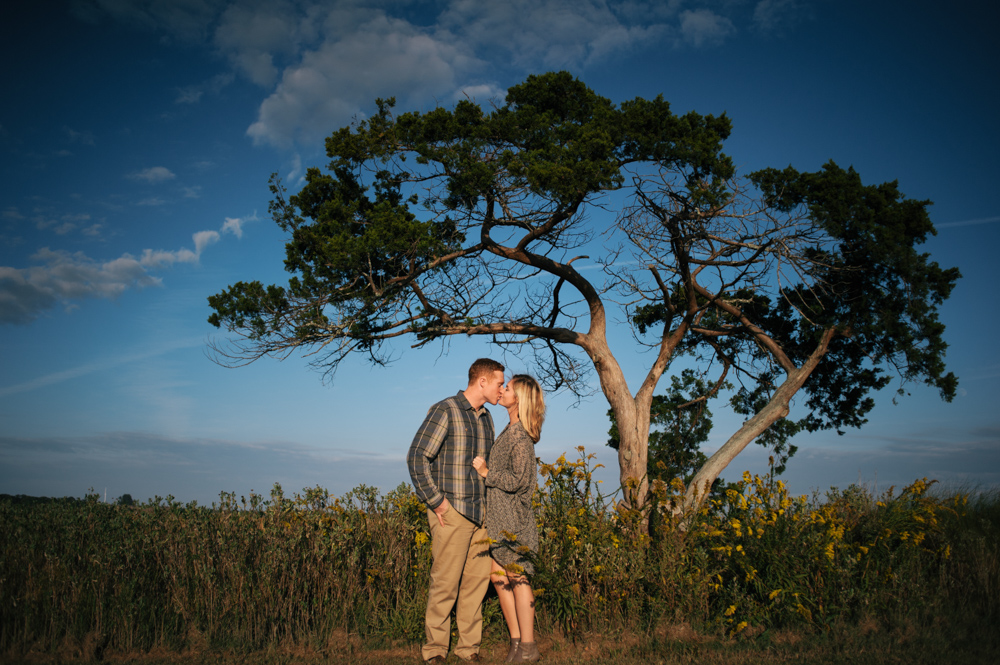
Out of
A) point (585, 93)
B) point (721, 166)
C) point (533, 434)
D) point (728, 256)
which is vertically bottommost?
point (533, 434)

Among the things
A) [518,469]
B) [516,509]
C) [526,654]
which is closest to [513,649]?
[526,654]

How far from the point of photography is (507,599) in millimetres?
4512

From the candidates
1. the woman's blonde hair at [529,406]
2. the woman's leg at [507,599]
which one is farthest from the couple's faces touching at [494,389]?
the woman's leg at [507,599]

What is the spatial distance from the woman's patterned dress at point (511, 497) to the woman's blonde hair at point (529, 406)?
54 millimetres

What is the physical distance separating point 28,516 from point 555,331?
9.19 m

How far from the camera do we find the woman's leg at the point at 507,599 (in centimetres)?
446

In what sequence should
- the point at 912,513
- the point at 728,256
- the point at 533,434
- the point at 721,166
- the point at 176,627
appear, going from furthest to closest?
the point at 728,256 → the point at 721,166 → the point at 912,513 → the point at 176,627 → the point at 533,434

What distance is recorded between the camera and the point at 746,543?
204 inches

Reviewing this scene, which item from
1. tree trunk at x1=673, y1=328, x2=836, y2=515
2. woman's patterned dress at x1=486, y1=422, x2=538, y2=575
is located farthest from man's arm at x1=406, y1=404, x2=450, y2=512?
tree trunk at x1=673, y1=328, x2=836, y2=515

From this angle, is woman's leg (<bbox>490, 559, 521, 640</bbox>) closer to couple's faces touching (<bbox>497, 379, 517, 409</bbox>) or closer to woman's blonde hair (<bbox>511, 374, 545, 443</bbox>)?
woman's blonde hair (<bbox>511, 374, 545, 443</bbox>)

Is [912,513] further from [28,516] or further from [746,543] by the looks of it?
[28,516]

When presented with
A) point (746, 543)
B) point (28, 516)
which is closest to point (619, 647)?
point (746, 543)

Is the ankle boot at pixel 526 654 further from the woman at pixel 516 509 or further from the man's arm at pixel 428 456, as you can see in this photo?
the man's arm at pixel 428 456

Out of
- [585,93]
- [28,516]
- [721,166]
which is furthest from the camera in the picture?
[585,93]
